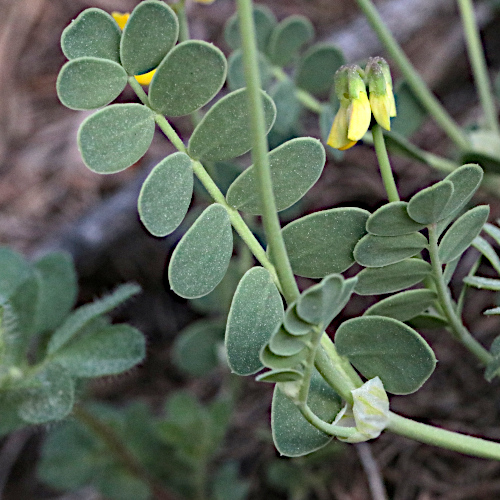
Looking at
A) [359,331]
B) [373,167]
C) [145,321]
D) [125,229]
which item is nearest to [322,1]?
[373,167]

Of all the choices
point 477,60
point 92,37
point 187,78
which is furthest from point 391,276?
point 477,60

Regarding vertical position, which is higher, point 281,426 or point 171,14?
point 171,14

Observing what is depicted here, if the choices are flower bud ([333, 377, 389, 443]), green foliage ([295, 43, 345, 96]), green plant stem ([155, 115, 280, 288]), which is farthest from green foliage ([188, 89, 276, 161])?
green foliage ([295, 43, 345, 96])

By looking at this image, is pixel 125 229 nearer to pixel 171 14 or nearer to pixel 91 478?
pixel 91 478

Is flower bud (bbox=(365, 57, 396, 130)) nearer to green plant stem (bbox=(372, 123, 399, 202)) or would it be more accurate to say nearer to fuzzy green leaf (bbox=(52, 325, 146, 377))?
green plant stem (bbox=(372, 123, 399, 202))

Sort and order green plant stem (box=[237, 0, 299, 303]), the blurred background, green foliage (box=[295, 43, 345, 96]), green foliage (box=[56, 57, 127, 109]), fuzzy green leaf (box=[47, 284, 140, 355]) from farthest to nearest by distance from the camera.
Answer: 1. the blurred background
2. green foliage (box=[295, 43, 345, 96])
3. fuzzy green leaf (box=[47, 284, 140, 355])
4. green foliage (box=[56, 57, 127, 109])
5. green plant stem (box=[237, 0, 299, 303])

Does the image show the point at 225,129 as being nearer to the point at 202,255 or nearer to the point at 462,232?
the point at 202,255
